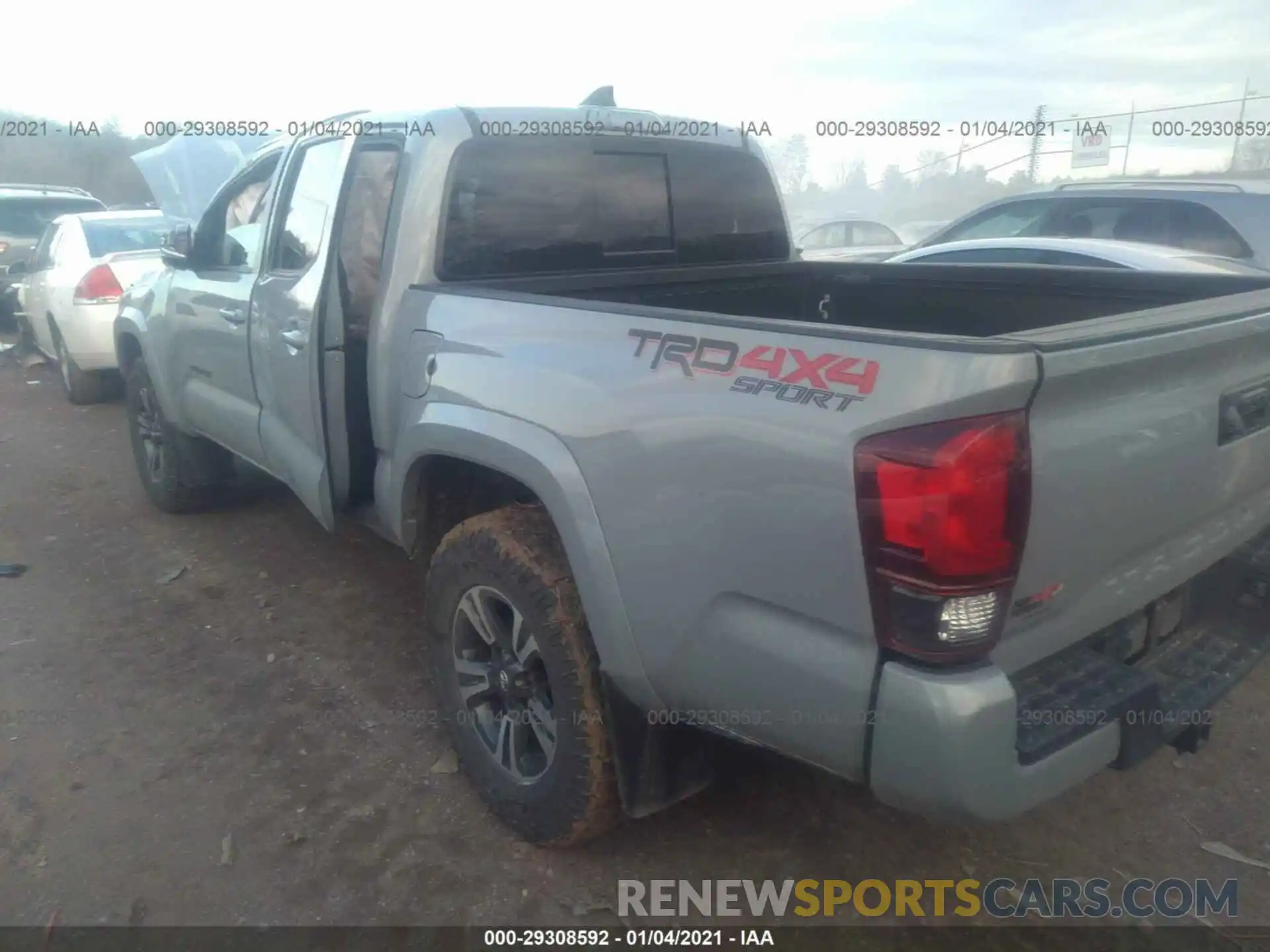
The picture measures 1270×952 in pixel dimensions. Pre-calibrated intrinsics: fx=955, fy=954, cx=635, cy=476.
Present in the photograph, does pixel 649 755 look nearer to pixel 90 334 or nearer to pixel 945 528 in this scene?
pixel 945 528

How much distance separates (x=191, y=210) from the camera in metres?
11.2

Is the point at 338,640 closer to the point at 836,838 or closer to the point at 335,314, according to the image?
the point at 335,314

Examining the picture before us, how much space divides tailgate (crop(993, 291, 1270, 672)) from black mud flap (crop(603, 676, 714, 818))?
2.73ft

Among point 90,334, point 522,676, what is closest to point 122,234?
point 90,334

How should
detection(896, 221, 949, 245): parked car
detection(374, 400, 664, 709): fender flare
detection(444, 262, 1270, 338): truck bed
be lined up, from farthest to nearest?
1. detection(896, 221, 949, 245): parked car
2. detection(444, 262, 1270, 338): truck bed
3. detection(374, 400, 664, 709): fender flare

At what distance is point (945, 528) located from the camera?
1.62m

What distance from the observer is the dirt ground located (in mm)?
2500

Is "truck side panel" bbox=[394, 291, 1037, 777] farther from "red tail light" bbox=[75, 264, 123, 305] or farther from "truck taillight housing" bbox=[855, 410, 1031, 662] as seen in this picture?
"red tail light" bbox=[75, 264, 123, 305]

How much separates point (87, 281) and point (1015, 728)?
25.0 ft

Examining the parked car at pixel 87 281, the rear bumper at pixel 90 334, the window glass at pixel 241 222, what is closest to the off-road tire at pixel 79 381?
the parked car at pixel 87 281

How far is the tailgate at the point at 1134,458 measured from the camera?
1701mm

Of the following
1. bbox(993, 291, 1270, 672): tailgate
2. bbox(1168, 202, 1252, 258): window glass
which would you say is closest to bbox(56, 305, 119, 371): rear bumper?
bbox(993, 291, 1270, 672): tailgate

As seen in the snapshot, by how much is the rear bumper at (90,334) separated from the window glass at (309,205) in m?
4.37

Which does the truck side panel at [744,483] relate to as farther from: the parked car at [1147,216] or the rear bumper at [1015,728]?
the parked car at [1147,216]
